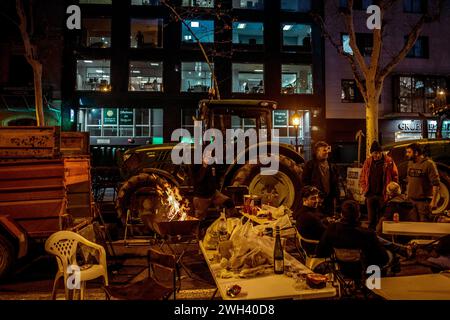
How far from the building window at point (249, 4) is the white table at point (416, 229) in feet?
71.2

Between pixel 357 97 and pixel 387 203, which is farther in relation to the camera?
pixel 357 97

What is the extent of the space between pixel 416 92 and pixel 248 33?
38.4 ft

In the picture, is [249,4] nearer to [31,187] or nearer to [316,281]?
[31,187]

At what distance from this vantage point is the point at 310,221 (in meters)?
4.12

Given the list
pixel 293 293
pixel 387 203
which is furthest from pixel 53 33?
pixel 293 293

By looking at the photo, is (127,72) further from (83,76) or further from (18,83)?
(18,83)

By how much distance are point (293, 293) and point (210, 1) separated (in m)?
Result: 24.0

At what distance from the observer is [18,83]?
1980 cm

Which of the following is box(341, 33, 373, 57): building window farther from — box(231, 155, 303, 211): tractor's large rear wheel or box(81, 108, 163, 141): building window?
box(231, 155, 303, 211): tractor's large rear wheel

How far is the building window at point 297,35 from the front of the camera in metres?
23.5

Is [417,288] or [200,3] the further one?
[200,3]

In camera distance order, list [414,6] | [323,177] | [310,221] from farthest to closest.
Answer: [414,6] < [323,177] < [310,221]

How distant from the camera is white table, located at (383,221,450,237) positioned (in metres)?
4.62

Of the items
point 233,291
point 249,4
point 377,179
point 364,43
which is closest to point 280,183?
point 377,179
